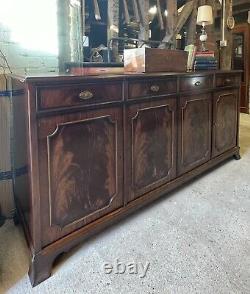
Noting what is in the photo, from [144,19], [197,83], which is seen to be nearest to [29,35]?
[144,19]

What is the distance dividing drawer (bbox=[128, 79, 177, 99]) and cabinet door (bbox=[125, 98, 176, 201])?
6cm

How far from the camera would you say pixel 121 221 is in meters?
1.72

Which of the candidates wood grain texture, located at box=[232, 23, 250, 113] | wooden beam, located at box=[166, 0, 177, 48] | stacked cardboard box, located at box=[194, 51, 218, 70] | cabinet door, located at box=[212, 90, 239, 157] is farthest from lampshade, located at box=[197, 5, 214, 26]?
wood grain texture, located at box=[232, 23, 250, 113]

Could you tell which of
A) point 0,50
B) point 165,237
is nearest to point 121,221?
point 165,237

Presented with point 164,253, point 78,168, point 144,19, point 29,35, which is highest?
point 144,19

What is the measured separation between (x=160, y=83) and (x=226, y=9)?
264 cm

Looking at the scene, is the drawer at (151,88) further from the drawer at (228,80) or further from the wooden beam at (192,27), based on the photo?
the wooden beam at (192,27)

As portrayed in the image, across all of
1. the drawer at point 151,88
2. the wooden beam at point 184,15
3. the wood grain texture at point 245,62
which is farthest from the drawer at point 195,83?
the wood grain texture at point 245,62

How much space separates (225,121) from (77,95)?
5.75ft

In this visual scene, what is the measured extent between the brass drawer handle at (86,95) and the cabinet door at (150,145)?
0.95 feet

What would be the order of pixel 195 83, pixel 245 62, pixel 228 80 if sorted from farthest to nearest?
1. pixel 245 62
2. pixel 228 80
3. pixel 195 83

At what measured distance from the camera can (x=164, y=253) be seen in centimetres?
142

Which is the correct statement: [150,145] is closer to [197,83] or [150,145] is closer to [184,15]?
[197,83]

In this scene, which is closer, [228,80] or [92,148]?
[92,148]
